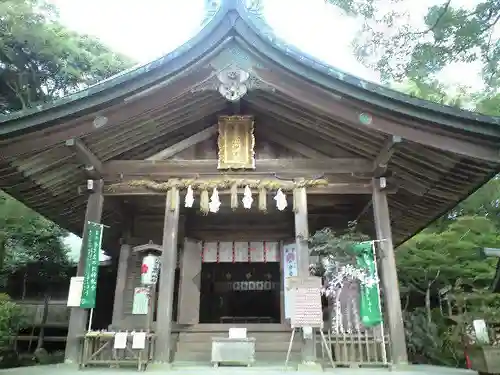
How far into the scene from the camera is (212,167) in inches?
340

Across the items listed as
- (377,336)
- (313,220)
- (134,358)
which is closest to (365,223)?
(313,220)

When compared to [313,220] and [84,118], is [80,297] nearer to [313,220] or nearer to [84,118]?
[84,118]

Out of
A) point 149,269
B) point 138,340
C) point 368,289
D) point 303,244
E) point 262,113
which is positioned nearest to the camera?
point 138,340

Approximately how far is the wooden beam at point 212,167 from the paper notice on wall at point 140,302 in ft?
10.4

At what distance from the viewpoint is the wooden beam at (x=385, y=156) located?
7.45 m

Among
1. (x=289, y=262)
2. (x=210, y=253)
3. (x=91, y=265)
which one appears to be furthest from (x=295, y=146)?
(x=91, y=265)

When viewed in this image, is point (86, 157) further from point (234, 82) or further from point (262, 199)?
point (262, 199)

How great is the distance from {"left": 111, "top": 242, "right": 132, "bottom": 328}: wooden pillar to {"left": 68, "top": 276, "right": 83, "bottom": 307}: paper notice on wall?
307 centimetres

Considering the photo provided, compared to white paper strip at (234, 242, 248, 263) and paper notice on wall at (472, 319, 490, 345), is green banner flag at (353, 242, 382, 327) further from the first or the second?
white paper strip at (234, 242, 248, 263)

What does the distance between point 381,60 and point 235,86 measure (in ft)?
31.7

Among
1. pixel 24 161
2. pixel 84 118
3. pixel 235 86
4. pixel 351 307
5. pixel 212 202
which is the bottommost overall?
pixel 351 307

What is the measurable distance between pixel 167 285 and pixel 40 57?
1935 cm

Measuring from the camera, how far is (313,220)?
11297 mm

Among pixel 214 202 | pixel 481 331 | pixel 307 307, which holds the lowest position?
pixel 481 331
